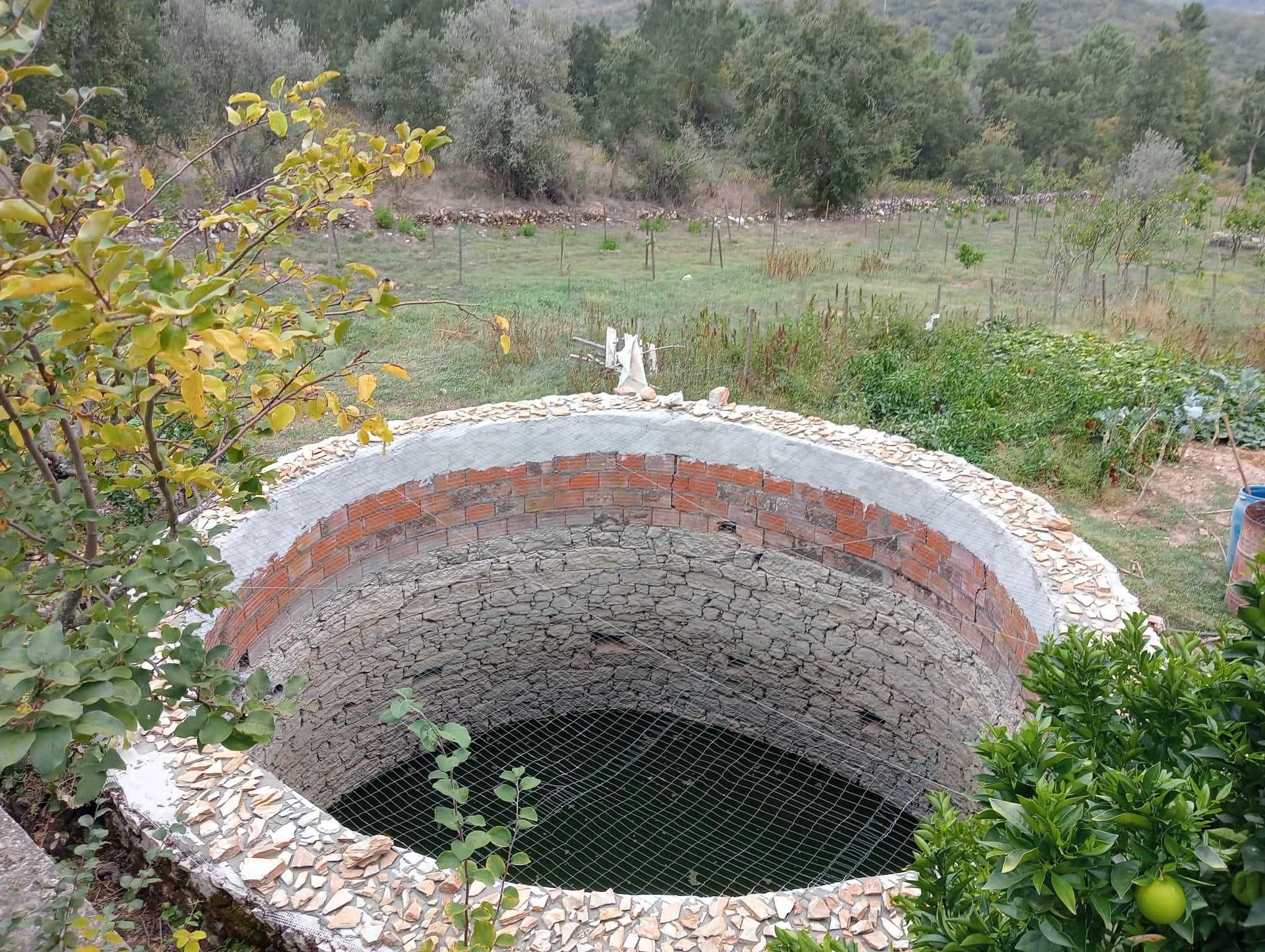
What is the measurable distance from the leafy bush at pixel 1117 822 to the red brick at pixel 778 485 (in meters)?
3.37

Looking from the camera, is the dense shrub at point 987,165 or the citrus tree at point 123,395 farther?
the dense shrub at point 987,165

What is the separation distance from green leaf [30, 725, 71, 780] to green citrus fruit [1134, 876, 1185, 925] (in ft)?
4.37

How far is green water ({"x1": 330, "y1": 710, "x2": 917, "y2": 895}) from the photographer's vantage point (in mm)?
4316

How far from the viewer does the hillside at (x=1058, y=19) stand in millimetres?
38781

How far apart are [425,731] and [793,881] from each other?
3174 millimetres

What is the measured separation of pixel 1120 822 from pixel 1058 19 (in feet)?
170

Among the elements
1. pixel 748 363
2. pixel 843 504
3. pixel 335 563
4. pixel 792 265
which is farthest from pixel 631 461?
pixel 792 265

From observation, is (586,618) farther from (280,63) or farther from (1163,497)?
(280,63)

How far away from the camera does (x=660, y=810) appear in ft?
15.3

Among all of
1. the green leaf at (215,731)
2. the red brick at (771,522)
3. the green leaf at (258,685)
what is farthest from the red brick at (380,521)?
the green leaf at (215,731)

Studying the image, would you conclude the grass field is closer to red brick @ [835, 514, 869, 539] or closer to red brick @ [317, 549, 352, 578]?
red brick @ [835, 514, 869, 539]

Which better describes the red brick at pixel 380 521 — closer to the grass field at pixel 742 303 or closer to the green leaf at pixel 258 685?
the grass field at pixel 742 303

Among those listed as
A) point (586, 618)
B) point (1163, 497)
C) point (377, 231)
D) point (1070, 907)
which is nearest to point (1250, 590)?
point (1070, 907)

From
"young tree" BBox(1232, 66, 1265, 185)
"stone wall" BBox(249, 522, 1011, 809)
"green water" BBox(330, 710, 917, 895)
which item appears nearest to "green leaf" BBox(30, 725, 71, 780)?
"stone wall" BBox(249, 522, 1011, 809)
